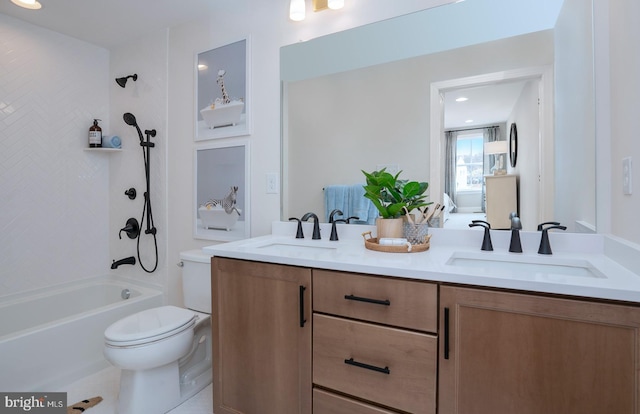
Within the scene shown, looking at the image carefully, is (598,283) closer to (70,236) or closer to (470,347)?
(470,347)

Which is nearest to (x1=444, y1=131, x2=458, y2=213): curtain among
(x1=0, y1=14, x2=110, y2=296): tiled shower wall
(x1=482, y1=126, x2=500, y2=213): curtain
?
(x1=482, y1=126, x2=500, y2=213): curtain

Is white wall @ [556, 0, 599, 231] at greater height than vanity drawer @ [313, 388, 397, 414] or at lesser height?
greater

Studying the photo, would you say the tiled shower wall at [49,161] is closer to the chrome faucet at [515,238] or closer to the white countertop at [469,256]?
the white countertop at [469,256]

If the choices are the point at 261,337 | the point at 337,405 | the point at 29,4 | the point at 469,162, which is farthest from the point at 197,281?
the point at 29,4

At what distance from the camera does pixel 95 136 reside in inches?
104

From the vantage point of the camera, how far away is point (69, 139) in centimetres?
260

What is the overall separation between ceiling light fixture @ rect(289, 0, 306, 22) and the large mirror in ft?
0.46

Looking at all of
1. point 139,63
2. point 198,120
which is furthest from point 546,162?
point 139,63

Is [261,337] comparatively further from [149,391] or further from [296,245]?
[149,391]

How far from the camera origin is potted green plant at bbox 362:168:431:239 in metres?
1.51

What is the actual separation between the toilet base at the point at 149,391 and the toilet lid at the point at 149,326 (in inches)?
8.6

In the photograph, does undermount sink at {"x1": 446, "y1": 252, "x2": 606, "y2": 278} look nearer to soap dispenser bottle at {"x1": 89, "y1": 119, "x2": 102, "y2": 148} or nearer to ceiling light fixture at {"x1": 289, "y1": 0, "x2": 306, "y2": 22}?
ceiling light fixture at {"x1": 289, "y1": 0, "x2": 306, "y2": 22}

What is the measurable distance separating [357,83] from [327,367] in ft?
4.68

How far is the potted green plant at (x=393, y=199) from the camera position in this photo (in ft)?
4.94
